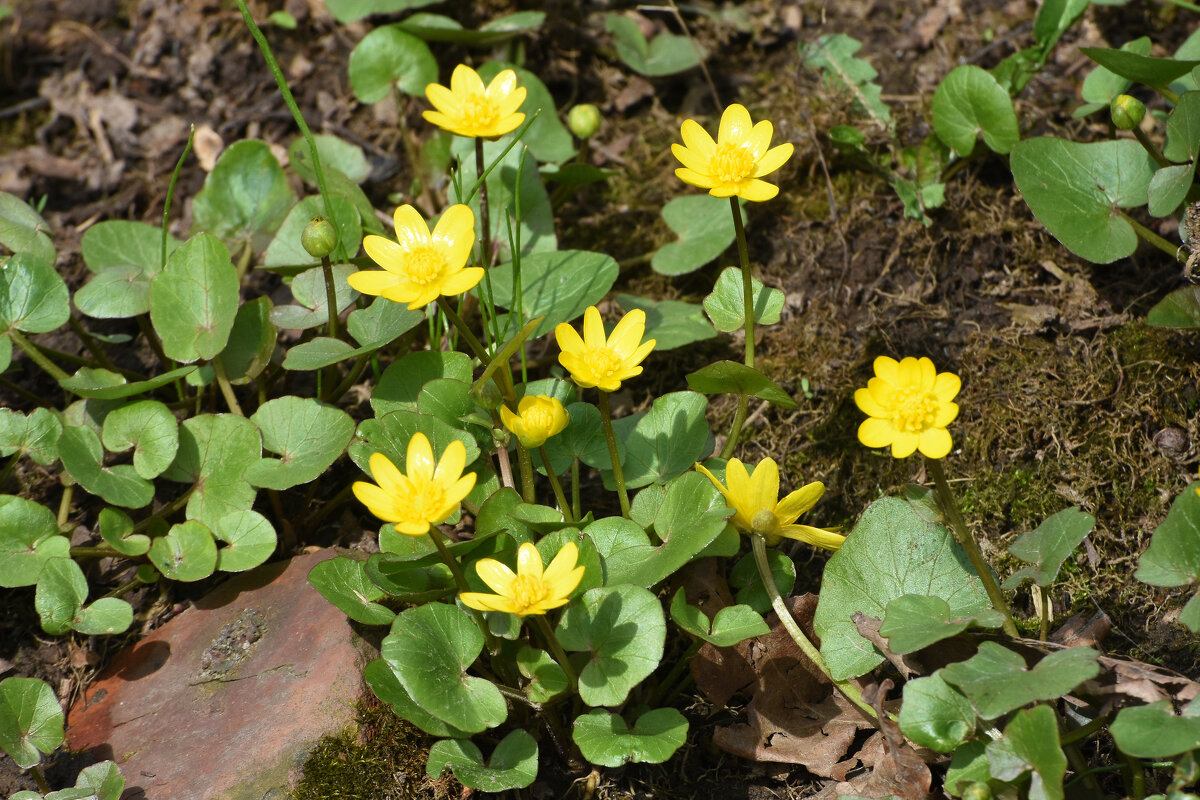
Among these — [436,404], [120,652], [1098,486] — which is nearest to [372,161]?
[436,404]

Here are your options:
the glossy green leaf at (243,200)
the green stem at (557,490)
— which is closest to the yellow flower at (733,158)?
the green stem at (557,490)

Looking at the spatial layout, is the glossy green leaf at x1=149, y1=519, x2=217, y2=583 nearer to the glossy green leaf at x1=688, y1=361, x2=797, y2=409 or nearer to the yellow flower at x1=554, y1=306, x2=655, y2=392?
the yellow flower at x1=554, y1=306, x2=655, y2=392

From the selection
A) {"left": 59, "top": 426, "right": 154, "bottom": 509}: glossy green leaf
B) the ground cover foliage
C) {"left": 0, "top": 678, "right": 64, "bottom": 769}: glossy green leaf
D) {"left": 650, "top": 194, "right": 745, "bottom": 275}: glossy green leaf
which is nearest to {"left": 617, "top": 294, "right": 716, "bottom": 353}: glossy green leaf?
the ground cover foliage

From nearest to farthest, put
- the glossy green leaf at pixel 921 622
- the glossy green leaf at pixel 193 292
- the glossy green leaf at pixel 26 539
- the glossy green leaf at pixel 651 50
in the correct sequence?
1. the glossy green leaf at pixel 921 622
2. the glossy green leaf at pixel 26 539
3. the glossy green leaf at pixel 193 292
4. the glossy green leaf at pixel 651 50

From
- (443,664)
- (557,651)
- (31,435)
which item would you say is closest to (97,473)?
(31,435)

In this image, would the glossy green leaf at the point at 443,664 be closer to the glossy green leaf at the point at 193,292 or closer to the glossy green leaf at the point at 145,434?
the glossy green leaf at the point at 145,434

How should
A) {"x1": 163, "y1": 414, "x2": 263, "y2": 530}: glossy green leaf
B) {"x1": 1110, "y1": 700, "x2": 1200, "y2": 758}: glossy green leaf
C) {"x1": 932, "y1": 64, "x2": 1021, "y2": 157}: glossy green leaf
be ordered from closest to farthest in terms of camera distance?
{"x1": 1110, "y1": 700, "x2": 1200, "y2": 758}: glossy green leaf
{"x1": 163, "y1": 414, "x2": 263, "y2": 530}: glossy green leaf
{"x1": 932, "y1": 64, "x2": 1021, "y2": 157}: glossy green leaf
